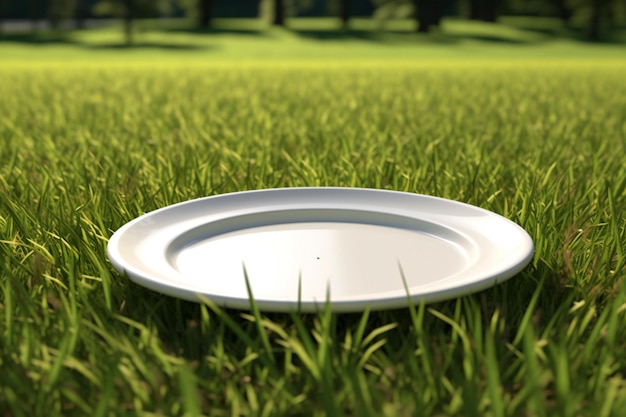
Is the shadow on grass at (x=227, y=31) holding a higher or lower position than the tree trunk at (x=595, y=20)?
lower

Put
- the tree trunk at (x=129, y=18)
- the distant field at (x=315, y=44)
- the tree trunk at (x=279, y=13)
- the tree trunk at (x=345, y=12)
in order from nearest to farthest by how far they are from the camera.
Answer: the distant field at (x=315, y=44) → the tree trunk at (x=129, y=18) → the tree trunk at (x=279, y=13) → the tree trunk at (x=345, y=12)

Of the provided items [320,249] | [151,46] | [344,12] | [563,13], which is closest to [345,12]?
[344,12]

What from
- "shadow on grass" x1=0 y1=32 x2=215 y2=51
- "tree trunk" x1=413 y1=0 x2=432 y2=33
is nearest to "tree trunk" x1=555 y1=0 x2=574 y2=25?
"tree trunk" x1=413 y1=0 x2=432 y2=33

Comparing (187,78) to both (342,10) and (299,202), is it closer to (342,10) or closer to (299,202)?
(299,202)

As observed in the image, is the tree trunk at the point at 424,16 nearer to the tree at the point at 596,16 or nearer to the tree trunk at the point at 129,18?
the tree at the point at 596,16

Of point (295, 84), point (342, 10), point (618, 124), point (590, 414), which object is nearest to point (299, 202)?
point (590, 414)

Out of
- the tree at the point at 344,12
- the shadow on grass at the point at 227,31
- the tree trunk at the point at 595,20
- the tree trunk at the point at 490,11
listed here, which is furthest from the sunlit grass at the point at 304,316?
the tree trunk at the point at 490,11
